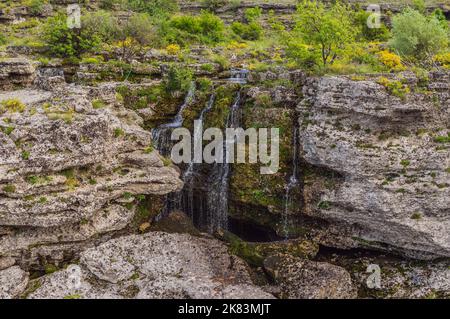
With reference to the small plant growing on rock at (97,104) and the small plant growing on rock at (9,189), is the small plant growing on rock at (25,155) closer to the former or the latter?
the small plant growing on rock at (9,189)

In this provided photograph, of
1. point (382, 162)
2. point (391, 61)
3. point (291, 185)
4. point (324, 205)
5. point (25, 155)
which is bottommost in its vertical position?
point (324, 205)

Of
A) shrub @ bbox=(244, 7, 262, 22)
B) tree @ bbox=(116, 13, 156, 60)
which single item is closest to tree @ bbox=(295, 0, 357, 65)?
tree @ bbox=(116, 13, 156, 60)

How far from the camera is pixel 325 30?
31.7 m

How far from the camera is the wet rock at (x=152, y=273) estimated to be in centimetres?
2094

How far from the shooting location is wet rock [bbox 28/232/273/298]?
2094cm

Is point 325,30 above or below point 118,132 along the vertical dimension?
above

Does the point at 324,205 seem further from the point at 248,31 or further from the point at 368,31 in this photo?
the point at 248,31

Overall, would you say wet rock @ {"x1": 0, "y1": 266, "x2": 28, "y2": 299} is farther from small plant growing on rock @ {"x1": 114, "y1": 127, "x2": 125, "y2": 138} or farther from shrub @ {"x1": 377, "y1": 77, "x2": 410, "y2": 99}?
shrub @ {"x1": 377, "y1": 77, "x2": 410, "y2": 99}

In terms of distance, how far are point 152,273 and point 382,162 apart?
14.8 m

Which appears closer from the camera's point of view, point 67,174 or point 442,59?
point 67,174

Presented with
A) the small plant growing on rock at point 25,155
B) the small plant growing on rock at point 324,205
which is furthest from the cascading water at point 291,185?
the small plant growing on rock at point 25,155

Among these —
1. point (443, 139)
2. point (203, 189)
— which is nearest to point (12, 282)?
point (203, 189)
